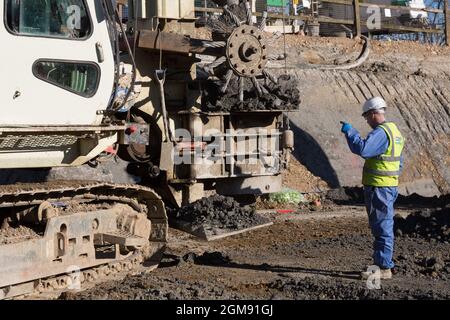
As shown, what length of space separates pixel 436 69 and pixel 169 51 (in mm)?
13944

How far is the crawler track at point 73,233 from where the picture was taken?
7656 mm

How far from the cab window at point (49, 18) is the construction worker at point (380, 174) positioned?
2.67m

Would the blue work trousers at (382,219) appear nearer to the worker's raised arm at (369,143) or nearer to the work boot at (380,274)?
the work boot at (380,274)

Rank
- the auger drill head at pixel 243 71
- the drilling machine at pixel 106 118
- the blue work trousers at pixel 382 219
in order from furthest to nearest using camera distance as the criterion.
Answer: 1. the auger drill head at pixel 243 71
2. the blue work trousers at pixel 382 219
3. the drilling machine at pixel 106 118

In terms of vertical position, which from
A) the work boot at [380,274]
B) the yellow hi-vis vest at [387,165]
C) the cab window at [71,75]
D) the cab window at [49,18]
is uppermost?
the cab window at [49,18]

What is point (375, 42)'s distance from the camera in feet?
76.5

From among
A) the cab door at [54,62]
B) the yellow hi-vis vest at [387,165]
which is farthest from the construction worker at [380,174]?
the cab door at [54,62]

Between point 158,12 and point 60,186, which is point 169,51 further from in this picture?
point 60,186

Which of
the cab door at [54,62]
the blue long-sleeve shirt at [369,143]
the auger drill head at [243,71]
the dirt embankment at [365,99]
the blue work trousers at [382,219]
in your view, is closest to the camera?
the cab door at [54,62]

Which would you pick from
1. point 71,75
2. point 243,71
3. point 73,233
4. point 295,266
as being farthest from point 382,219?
point 243,71

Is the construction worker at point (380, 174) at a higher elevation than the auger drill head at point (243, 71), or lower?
lower

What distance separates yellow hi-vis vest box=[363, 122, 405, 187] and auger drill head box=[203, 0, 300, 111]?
10.0ft
